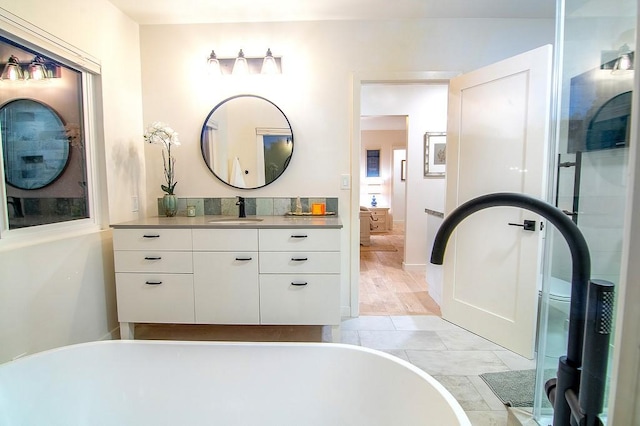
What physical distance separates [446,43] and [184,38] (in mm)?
2131

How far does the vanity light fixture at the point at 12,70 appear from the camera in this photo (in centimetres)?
150

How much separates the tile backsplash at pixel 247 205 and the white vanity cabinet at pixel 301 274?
0.59 meters

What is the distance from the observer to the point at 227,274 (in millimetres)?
1970

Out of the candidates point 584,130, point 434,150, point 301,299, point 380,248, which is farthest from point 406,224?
point 584,130

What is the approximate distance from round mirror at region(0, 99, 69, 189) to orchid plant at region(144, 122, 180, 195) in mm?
517

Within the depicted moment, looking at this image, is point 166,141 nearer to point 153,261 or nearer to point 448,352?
point 153,261

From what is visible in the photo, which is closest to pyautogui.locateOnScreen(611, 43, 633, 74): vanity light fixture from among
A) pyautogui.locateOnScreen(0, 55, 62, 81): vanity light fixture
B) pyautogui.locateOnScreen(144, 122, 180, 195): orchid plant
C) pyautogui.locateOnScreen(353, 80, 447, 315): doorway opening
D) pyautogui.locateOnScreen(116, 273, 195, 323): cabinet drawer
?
pyautogui.locateOnScreen(353, 80, 447, 315): doorway opening

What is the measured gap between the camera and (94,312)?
1.98 m

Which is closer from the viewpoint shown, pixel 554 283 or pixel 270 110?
pixel 554 283

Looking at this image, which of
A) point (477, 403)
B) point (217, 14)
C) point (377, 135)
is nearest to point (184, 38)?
point (217, 14)

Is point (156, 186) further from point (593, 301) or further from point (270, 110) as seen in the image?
point (593, 301)

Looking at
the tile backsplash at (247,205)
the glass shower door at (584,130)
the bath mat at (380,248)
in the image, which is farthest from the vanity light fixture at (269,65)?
the bath mat at (380,248)

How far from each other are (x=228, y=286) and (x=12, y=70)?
1.64 m

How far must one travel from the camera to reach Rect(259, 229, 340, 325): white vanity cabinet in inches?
76.8
